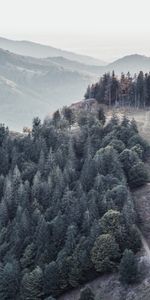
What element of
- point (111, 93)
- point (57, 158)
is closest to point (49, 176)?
point (57, 158)

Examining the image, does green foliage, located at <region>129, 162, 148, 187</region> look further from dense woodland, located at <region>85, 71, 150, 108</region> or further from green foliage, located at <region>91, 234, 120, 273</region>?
dense woodland, located at <region>85, 71, 150, 108</region>

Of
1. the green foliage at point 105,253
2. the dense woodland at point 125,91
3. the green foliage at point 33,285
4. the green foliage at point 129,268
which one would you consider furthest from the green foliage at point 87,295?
the dense woodland at point 125,91

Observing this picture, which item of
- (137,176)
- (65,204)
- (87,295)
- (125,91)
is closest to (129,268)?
(87,295)

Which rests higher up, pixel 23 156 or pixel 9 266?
pixel 23 156

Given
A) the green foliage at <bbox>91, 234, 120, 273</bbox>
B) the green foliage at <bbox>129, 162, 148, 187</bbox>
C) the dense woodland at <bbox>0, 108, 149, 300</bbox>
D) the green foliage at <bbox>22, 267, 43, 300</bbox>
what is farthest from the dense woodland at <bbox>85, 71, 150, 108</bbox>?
the green foliage at <bbox>22, 267, 43, 300</bbox>

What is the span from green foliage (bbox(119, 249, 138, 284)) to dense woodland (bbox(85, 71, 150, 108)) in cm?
11044

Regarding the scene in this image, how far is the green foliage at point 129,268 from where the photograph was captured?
255 ft

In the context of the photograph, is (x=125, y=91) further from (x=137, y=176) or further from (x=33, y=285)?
(x=33, y=285)

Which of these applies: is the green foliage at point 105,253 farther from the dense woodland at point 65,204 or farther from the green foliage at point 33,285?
the green foliage at point 33,285

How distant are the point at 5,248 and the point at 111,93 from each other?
10123 cm

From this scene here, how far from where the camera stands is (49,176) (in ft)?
385

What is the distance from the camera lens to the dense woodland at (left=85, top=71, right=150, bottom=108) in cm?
18262

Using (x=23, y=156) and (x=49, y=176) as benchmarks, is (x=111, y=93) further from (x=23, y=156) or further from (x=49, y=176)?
(x=49, y=176)

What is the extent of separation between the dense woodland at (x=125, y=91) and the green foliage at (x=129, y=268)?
110 metres
